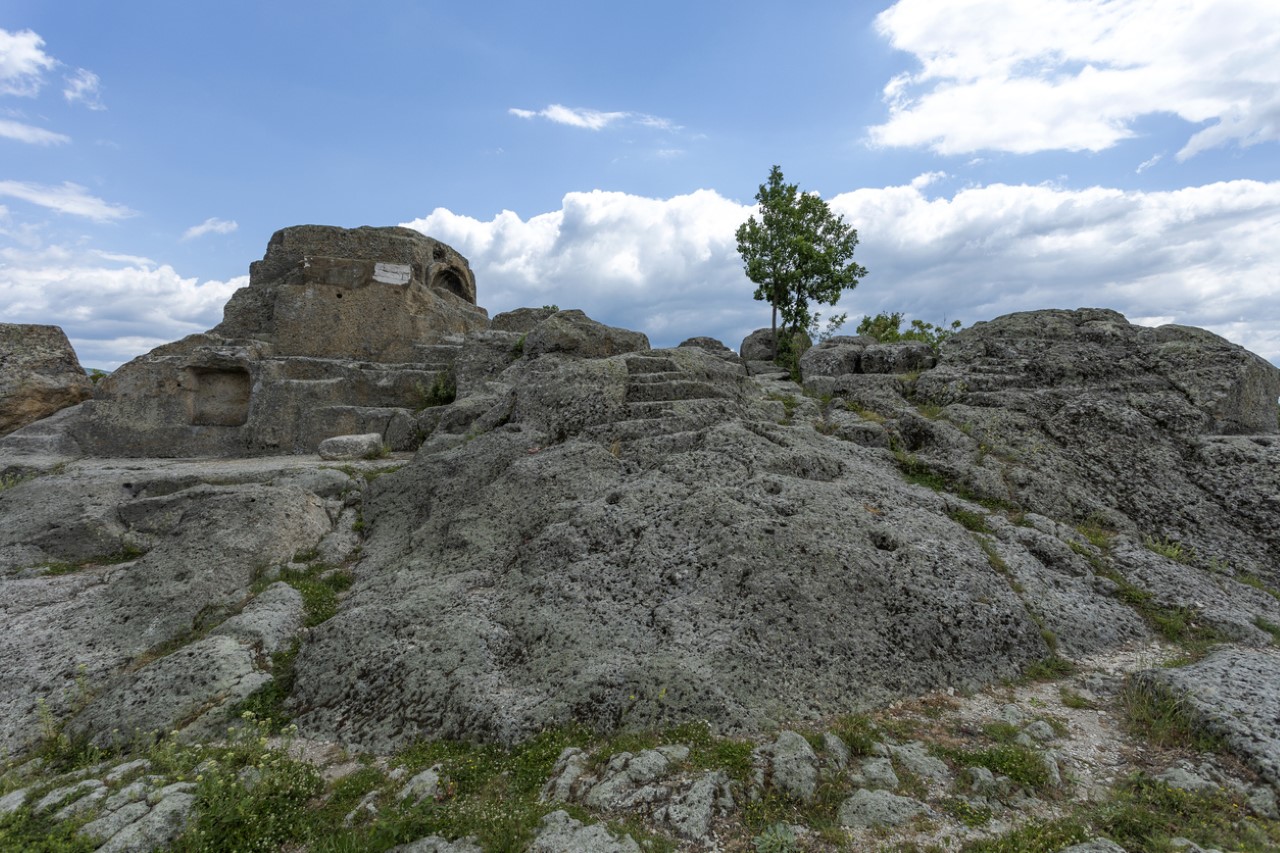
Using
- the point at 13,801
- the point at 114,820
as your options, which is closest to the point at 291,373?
the point at 13,801

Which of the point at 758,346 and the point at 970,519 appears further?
the point at 758,346

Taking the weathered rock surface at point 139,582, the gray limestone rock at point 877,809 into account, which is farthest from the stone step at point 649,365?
the gray limestone rock at point 877,809

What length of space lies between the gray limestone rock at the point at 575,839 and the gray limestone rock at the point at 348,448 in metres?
9.66

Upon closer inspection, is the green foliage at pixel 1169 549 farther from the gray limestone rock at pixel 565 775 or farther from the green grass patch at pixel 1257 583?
the gray limestone rock at pixel 565 775

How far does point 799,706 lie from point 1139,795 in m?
2.16

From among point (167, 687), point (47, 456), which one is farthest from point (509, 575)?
point (47, 456)

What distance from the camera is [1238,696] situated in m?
4.88

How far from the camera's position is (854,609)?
19.3ft

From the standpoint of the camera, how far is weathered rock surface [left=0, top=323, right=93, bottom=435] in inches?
567

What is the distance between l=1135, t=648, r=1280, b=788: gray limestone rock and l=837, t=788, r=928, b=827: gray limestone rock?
2357 mm

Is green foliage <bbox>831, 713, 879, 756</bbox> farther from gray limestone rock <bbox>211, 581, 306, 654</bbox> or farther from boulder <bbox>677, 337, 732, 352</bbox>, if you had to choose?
boulder <bbox>677, 337, 732, 352</bbox>

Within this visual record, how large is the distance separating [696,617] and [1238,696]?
4146 mm

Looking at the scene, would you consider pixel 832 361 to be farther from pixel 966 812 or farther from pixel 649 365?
pixel 966 812

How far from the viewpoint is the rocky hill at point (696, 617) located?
420 cm
